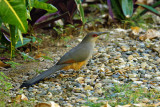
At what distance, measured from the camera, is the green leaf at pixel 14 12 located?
3.27 metres

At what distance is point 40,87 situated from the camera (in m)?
3.34

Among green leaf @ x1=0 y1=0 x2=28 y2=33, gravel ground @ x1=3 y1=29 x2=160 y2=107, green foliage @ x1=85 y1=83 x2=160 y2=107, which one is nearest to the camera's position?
green foliage @ x1=85 y1=83 x2=160 y2=107

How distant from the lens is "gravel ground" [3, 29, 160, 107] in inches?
122

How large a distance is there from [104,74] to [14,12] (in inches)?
53.1

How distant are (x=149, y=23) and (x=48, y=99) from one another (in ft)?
11.6

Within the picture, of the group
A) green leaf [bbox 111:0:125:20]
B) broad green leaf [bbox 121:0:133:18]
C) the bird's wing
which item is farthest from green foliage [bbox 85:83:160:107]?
green leaf [bbox 111:0:125:20]

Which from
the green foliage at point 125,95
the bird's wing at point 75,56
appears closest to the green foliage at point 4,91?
the bird's wing at point 75,56

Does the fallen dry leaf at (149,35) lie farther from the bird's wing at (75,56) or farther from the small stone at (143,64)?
the bird's wing at (75,56)

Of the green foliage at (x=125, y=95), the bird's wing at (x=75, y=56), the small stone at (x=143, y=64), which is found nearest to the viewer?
the green foliage at (x=125, y=95)

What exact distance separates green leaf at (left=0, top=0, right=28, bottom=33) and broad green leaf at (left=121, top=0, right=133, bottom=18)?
2681mm

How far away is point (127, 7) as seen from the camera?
5.55m

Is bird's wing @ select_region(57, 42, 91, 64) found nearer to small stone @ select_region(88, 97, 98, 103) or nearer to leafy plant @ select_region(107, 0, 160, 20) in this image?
small stone @ select_region(88, 97, 98, 103)

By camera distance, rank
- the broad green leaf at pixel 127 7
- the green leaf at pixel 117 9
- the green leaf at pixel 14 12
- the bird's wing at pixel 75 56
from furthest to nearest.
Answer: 1. the green leaf at pixel 117 9
2. the broad green leaf at pixel 127 7
3. the bird's wing at pixel 75 56
4. the green leaf at pixel 14 12

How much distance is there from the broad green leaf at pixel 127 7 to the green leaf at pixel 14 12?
268 centimetres
